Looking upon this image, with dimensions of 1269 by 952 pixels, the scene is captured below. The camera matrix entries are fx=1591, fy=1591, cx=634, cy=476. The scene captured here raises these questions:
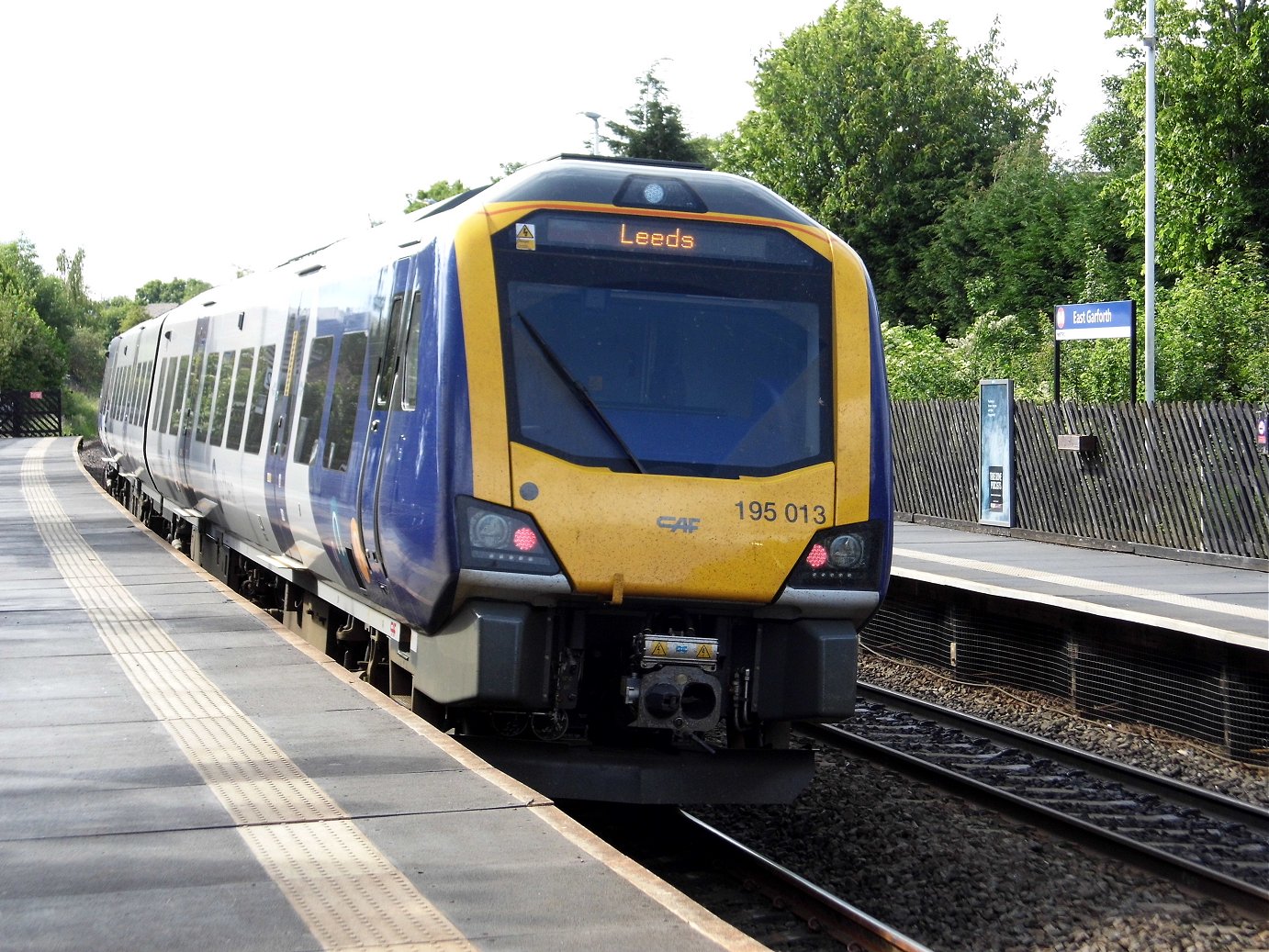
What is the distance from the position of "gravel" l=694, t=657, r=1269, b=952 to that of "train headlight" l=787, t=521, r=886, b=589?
1.43 metres

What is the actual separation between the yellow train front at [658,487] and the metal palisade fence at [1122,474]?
30.9ft

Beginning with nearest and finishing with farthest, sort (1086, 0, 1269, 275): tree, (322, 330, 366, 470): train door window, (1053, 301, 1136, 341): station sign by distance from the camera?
(322, 330, 366, 470): train door window → (1053, 301, 1136, 341): station sign → (1086, 0, 1269, 275): tree

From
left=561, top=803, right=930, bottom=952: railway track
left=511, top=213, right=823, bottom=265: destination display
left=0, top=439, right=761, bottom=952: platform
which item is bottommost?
left=561, top=803, right=930, bottom=952: railway track

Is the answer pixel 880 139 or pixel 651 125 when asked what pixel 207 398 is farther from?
pixel 880 139

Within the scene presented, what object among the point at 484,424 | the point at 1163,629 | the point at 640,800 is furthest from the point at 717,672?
the point at 1163,629

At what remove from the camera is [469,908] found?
15.7ft

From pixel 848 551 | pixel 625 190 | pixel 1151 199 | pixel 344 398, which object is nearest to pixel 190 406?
pixel 344 398

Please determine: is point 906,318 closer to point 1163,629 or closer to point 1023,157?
point 1023,157

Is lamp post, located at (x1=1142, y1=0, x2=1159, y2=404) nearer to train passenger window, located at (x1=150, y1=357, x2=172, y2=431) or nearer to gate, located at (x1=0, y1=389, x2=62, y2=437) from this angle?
train passenger window, located at (x1=150, y1=357, x2=172, y2=431)

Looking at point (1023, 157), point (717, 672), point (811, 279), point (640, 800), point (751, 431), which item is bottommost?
point (640, 800)

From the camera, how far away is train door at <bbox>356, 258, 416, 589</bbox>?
25.1 feet

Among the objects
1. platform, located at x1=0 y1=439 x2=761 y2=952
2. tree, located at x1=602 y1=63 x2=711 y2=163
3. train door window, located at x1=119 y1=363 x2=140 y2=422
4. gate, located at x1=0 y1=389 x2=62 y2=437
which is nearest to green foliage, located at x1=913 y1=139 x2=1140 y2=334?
tree, located at x1=602 y1=63 x2=711 y2=163

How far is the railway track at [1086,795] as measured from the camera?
7.50m

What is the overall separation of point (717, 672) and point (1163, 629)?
498cm
